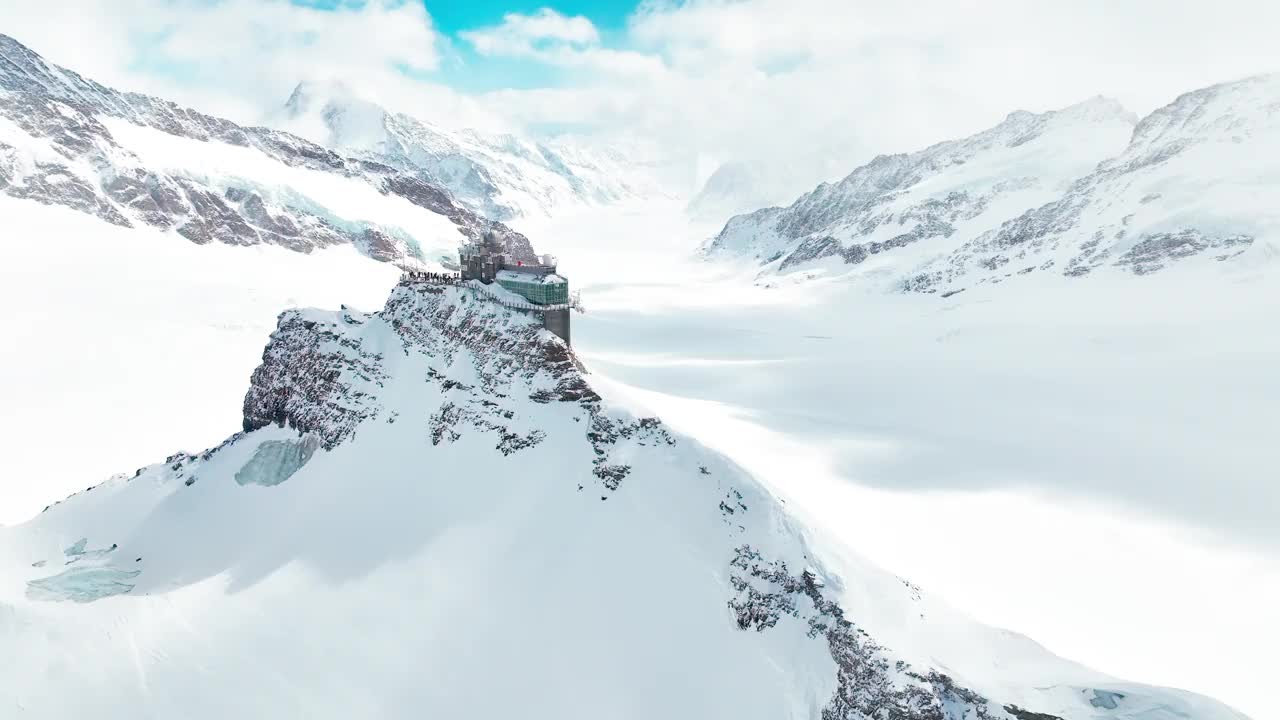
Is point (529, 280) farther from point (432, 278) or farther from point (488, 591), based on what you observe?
point (488, 591)

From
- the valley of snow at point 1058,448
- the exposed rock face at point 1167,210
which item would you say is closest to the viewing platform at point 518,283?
the valley of snow at point 1058,448

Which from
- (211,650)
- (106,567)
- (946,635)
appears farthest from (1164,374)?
(106,567)

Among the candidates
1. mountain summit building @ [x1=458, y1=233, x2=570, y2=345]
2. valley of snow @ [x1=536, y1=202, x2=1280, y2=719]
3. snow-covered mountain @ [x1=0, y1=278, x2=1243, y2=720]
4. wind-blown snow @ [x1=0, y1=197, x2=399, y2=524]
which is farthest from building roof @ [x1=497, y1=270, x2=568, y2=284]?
wind-blown snow @ [x1=0, y1=197, x2=399, y2=524]

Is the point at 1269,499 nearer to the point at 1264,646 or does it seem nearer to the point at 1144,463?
the point at 1144,463

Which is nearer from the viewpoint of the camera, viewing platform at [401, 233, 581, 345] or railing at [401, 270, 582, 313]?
viewing platform at [401, 233, 581, 345]

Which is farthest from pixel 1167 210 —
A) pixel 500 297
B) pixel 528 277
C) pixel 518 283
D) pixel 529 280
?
pixel 500 297

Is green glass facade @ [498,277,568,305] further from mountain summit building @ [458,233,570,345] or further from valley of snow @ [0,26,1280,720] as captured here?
valley of snow @ [0,26,1280,720]
